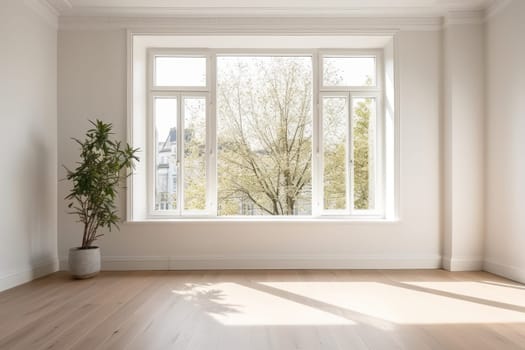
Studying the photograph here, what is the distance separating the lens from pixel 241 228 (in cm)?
465

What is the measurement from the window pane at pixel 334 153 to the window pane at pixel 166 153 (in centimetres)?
196

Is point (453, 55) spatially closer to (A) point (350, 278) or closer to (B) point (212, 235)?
(A) point (350, 278)

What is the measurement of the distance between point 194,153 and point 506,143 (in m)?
3.64

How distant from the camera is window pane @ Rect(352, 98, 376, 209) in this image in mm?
5020

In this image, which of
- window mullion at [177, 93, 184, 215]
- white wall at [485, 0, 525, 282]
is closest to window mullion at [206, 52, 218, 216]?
window mullion at [177, 93, 184, 215]

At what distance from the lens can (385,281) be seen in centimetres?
404

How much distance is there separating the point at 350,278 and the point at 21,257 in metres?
3.46

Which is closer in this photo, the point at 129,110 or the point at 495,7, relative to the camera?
the point at 495,7

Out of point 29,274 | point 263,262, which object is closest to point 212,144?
point 263,262

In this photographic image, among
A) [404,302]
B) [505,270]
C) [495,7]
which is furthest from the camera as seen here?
[495,7]

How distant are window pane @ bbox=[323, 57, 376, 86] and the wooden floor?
2.47 metres

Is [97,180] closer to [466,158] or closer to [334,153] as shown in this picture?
[334,153]

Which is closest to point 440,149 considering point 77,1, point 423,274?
point 423,274

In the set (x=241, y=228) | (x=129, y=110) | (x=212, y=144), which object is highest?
(x=129, y=110)
